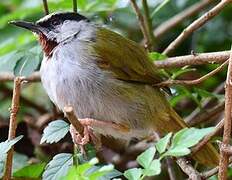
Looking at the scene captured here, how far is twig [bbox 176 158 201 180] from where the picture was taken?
7.47ft

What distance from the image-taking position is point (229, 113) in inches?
73.1

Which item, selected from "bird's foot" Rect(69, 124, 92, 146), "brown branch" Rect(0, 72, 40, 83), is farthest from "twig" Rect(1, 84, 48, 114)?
"bird's foot" Rect(69, 124, 92, 146)

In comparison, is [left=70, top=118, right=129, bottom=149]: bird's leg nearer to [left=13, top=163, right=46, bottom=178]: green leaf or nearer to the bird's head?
[left=13, top=163, right=46, bottom=178]: green leaf

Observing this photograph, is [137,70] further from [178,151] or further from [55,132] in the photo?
[178,151]

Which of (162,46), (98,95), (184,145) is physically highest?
(184,145)

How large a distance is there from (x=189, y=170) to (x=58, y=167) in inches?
20.7

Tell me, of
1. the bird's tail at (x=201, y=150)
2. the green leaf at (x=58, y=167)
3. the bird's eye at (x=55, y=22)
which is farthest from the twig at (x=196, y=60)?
the green leaf at (x=58, y=167)

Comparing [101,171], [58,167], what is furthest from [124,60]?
[101,171]

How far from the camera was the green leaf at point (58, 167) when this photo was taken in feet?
6.93

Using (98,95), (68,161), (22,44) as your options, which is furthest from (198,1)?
(68,161)

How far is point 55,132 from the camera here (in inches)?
88.5

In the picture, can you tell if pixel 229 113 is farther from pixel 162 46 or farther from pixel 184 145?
pixel 162 46

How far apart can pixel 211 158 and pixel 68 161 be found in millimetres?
866

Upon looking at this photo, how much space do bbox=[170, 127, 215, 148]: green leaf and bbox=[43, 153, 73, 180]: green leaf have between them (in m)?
0.53
